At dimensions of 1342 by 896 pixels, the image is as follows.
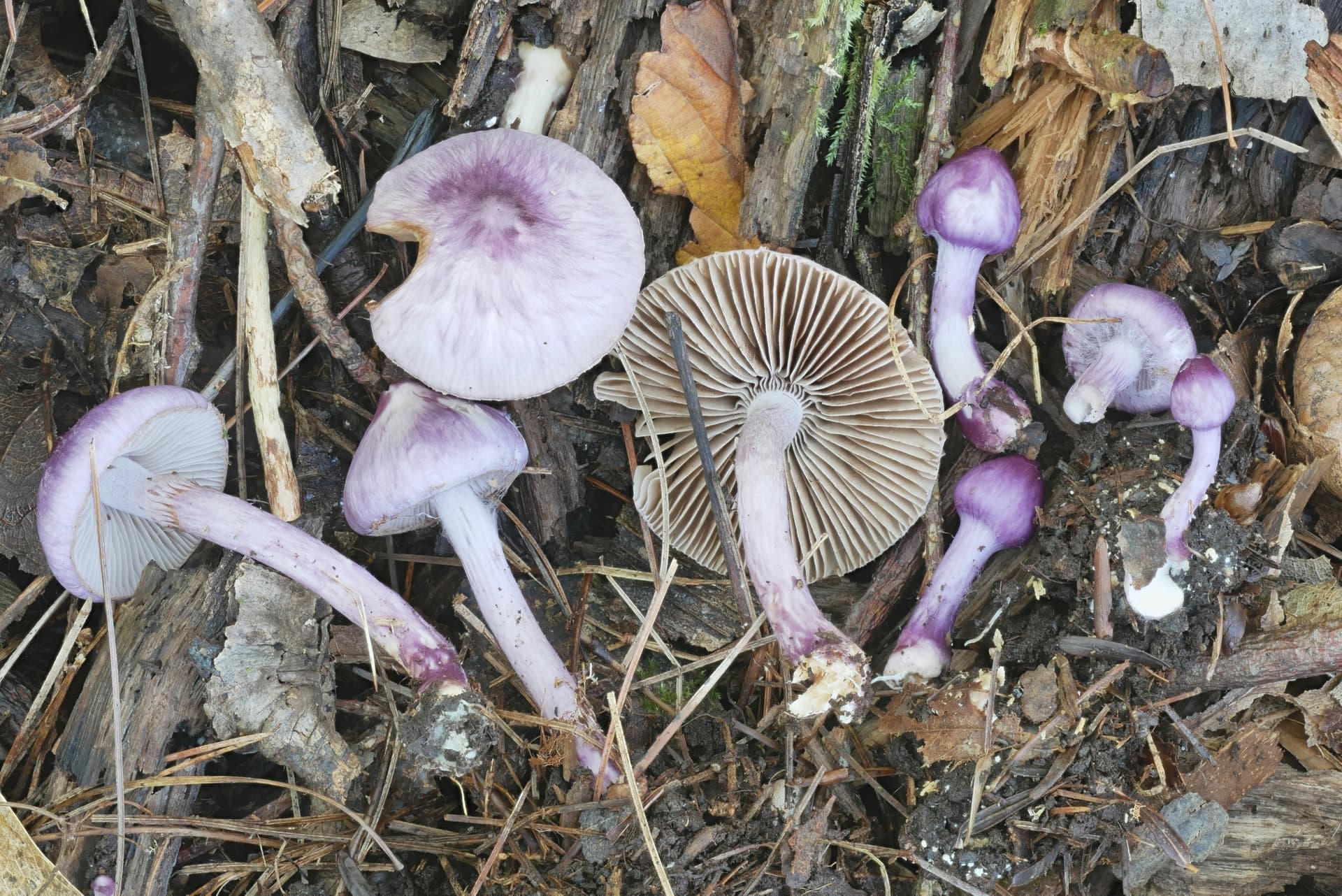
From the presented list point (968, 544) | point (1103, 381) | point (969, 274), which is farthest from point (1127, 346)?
point (968, 544)

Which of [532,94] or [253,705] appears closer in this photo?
[253,705]

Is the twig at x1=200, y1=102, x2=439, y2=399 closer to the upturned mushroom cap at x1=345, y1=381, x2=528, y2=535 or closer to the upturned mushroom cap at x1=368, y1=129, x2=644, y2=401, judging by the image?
the upturned mushroom cap at x1=368, y1=129, x2=644, y2=401

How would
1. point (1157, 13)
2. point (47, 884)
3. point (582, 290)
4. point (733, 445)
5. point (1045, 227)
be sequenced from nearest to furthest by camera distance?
point (47, 884)
point (582, 290)
point (1157, 13)
point (1045, 227)
point (733, 445)

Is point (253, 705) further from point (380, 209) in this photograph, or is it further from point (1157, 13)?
point (1157, 13)

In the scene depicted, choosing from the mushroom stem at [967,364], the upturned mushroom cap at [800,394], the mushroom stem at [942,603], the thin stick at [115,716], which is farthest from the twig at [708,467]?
the thin stick at [115,716]

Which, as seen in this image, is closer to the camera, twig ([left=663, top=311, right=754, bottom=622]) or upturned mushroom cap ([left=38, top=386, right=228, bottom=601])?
upturned mushroom cap ([left=38, top=386, right=228, bottom=601])

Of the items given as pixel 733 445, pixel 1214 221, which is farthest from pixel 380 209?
pixel 1214 221

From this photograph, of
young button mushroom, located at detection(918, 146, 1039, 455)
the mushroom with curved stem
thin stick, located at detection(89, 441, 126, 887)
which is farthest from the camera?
young button mushroom, located at detection(918, 146, 1039, 455)

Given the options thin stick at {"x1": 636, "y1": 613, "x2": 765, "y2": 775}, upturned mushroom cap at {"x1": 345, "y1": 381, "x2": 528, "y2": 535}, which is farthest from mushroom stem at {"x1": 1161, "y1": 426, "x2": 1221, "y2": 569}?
upturned mushroom cap at {"x1": 345, "y1": 381, "x2": 528, "y2": 535}
